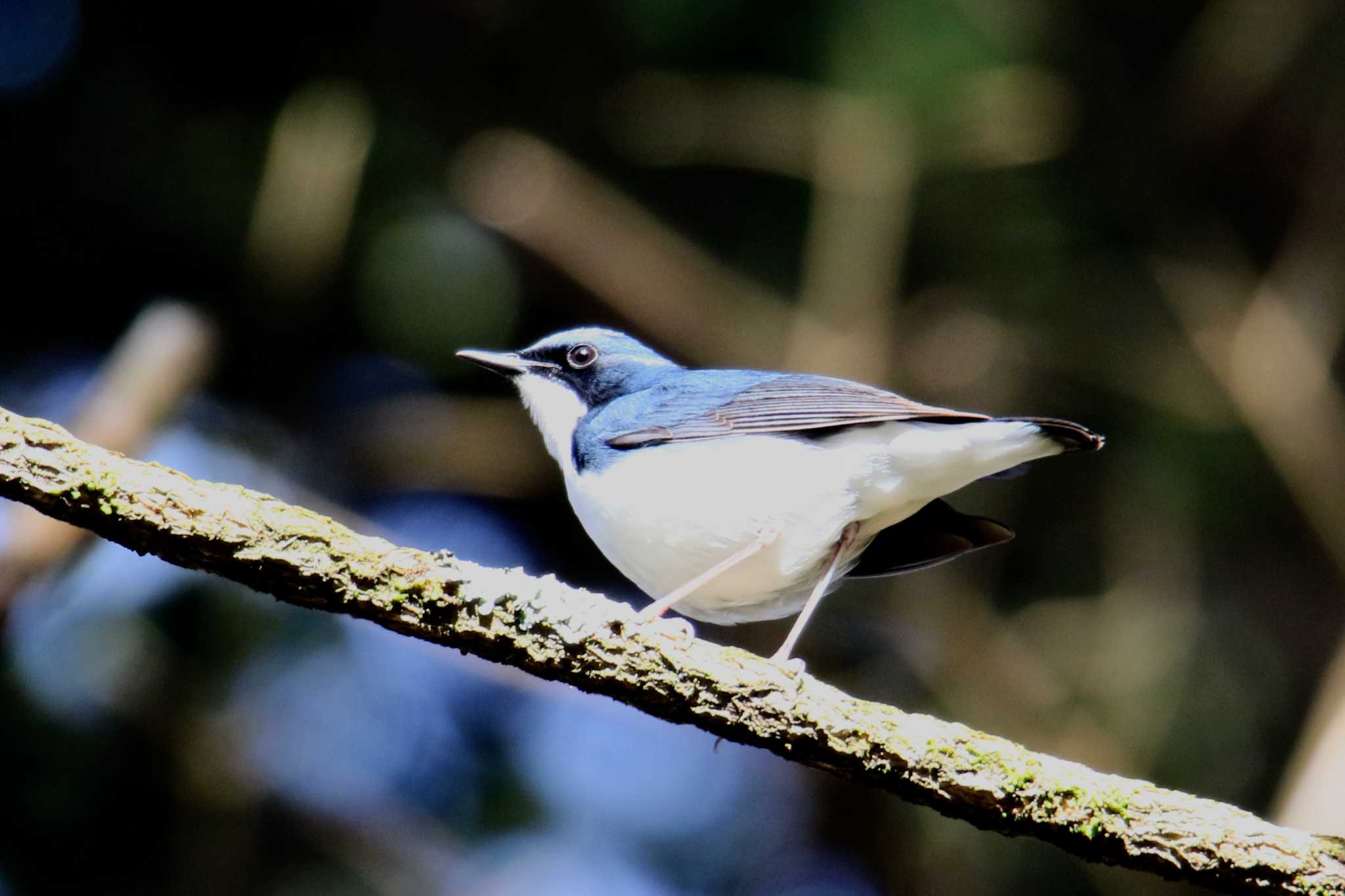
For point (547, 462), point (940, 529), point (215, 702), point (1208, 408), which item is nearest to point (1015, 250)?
point (1208, 408)

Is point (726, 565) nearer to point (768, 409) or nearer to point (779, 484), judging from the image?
point (779, 484)

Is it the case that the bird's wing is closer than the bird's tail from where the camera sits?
No

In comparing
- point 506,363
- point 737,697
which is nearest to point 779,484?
point 506,363

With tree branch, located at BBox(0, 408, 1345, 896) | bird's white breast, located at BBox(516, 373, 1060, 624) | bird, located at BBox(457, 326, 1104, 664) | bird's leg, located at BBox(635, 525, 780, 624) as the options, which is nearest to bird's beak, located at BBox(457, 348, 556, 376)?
bird, located at BBox(457, 326, 1104, 664)

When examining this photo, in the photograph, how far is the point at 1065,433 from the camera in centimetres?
406

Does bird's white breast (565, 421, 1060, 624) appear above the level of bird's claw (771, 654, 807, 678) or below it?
below

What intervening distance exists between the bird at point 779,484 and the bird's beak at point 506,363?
51cm

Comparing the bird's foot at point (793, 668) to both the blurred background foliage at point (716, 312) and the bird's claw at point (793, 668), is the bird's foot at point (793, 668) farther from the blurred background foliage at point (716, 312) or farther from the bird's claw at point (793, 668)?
the blurred background foliage at point (716, 312)

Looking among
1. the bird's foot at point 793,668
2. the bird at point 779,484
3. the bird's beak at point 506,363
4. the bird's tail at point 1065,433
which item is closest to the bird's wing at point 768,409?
the bird at point 779,484

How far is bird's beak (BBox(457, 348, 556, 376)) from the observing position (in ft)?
16.8

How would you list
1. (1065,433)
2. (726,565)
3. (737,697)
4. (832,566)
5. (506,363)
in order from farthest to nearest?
(506,363) < (832,566) < (726,565) < (1065,433) < (737,697)

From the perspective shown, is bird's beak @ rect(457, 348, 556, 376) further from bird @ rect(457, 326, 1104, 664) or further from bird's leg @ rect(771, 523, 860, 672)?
bird's leg @ rect(771, 523, 860, 672)

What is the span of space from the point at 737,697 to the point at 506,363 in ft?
8.51

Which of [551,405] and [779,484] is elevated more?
[779,484]
